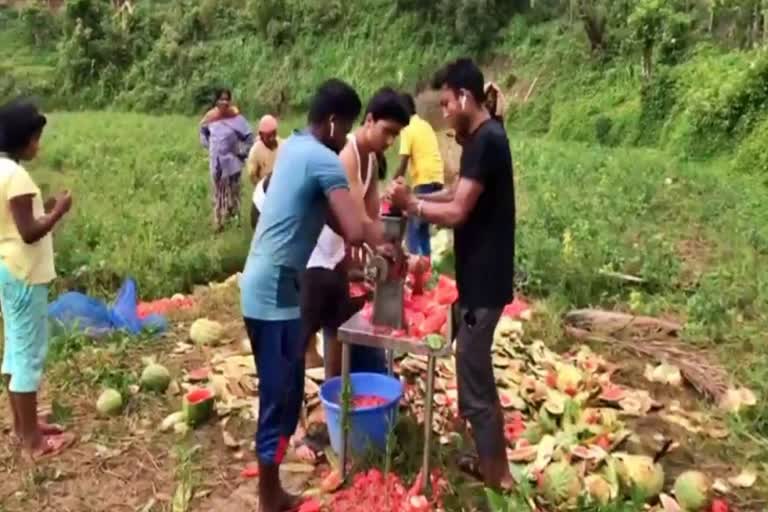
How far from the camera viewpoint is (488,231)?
3.66m

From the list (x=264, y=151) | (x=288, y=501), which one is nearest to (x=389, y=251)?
(x=288, y=501)

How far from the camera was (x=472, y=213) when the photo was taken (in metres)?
3.66

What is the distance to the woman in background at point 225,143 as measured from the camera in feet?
29.5

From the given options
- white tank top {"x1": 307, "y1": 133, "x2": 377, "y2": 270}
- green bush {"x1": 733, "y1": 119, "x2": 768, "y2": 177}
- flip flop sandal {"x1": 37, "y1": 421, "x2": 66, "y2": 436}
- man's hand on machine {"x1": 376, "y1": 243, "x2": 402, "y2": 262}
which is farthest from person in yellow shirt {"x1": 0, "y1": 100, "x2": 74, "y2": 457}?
green bush {"x1": 733, "y1": 119, "x2": 768, "y2": 177}

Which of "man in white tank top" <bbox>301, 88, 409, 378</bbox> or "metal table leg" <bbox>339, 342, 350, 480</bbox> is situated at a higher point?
"man in white tank top" <bbox>301, 88, 409, 378</bbox>

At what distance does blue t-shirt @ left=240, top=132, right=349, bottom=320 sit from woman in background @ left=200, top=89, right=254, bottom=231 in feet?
18.0

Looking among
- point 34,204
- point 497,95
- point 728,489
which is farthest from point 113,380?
point 728,489

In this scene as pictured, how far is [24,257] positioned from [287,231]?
1432 millimetres

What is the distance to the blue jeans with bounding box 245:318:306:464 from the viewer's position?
3.64m

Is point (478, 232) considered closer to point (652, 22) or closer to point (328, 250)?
point (328, 250)

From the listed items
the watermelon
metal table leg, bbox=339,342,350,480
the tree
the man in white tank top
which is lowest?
the watermelon

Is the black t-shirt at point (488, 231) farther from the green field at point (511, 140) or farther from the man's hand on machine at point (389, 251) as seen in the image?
the green field at point (511, 140)

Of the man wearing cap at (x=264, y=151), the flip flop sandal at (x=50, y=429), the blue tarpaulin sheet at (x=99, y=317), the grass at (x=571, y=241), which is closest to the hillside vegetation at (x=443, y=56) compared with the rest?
the grass at (x=571, y=241)

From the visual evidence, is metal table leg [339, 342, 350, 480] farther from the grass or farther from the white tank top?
the white tank top
